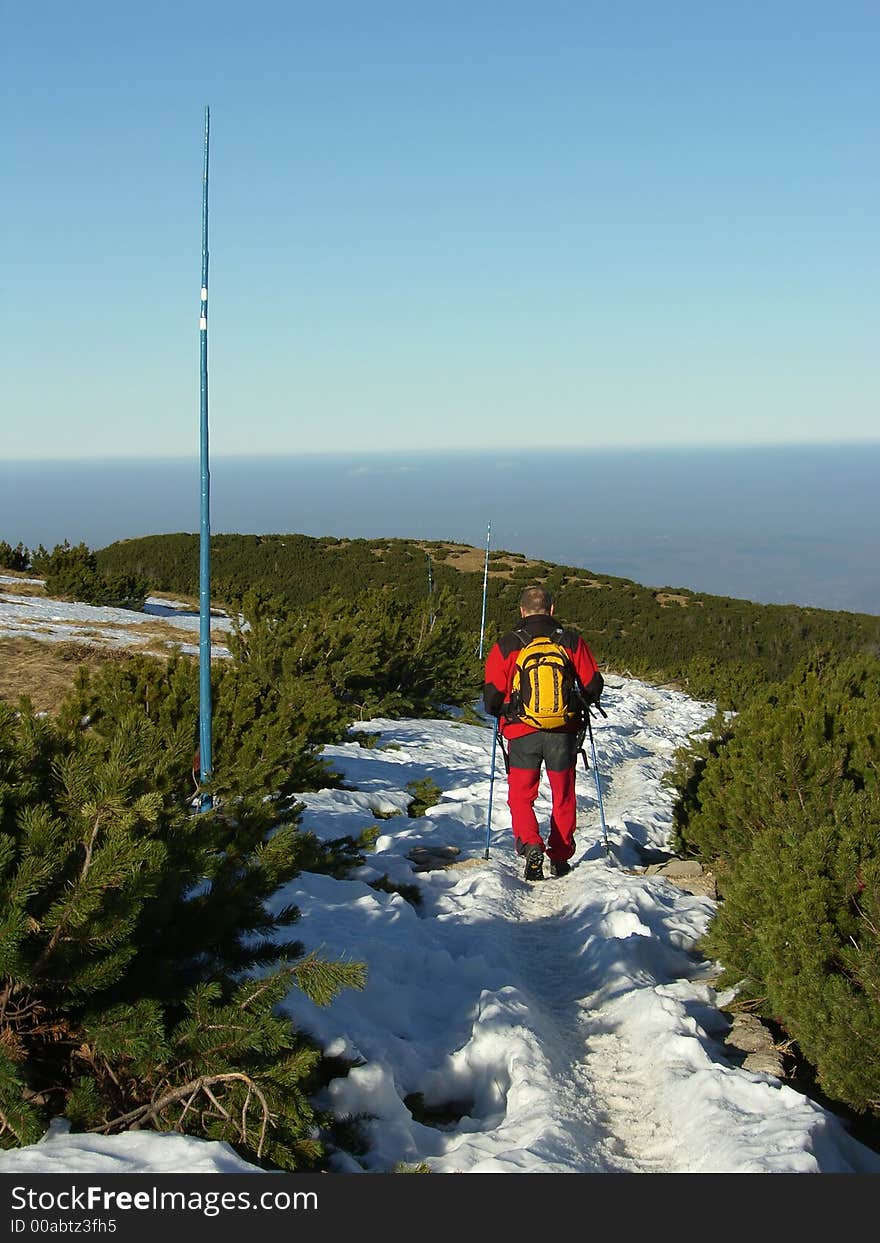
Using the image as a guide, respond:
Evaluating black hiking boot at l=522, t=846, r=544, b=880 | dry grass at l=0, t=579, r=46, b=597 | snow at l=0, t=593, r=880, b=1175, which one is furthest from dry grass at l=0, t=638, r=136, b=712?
dry grass at l=0, t=579, r=46, b=597

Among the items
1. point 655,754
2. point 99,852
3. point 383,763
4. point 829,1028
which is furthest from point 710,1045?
point 655,754

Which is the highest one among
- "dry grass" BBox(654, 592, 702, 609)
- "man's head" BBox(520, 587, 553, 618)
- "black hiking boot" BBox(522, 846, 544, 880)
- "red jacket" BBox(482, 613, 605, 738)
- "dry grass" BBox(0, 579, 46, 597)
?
"man's head" BBox(520, 587, 553, 618)

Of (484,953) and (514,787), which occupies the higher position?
(514,787)

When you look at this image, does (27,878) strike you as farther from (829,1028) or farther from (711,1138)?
(829,1028)

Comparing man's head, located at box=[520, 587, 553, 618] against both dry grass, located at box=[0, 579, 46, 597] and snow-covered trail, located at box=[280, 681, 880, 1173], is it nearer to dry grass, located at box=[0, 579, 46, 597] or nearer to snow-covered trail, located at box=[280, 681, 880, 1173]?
snow-covered trail, located at box=[280, 681, 880, 1173]

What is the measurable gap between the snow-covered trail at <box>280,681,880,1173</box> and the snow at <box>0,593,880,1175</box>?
0.4 inches

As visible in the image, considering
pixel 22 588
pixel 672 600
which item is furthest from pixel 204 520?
pixel 672 600

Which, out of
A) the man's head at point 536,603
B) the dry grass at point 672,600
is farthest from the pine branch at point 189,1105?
the dry grass at point 672,600

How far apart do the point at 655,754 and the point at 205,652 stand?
9.91 metres

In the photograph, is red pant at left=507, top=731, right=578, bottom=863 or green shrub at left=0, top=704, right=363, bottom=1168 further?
red pant at left=507, top=731, right=578, bottom=863

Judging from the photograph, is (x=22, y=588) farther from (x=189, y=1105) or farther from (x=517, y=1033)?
(x=189, y=1105)

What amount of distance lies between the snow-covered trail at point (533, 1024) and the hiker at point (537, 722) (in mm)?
319

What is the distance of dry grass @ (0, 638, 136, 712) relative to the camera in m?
8.90

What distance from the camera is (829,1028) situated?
3.53 metres
